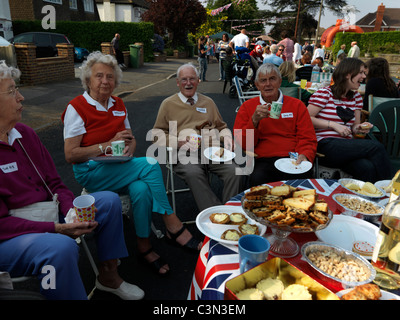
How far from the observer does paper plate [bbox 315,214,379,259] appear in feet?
4.80

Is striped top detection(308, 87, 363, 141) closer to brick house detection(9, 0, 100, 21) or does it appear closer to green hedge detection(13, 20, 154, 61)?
green hedge detection(13, 20, 154, 61)

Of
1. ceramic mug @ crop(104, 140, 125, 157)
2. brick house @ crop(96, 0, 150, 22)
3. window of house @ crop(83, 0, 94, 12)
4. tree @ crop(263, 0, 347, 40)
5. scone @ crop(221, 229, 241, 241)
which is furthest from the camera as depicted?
tree @ crop(263, 0, 347, 40)

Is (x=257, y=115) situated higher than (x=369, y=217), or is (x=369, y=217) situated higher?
(x=257, y=115)

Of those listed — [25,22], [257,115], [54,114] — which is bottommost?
[54,114]

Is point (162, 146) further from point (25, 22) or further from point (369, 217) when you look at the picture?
point (25, 22)

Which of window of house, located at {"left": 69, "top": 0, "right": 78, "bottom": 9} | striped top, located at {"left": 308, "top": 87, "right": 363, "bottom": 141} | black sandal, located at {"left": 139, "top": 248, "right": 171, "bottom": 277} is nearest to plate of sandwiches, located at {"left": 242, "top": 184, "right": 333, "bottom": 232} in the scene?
black sandal, located at {"left": 139, "top": 248, "right": 171, "bottom": 277}

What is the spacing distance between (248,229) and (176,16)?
32314 mm

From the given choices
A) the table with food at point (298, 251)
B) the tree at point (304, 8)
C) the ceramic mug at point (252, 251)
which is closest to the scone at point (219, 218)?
the table with food at point (298, 251)

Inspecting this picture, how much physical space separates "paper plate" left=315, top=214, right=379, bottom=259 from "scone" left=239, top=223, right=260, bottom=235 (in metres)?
0.31

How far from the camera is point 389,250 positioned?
1146 mm

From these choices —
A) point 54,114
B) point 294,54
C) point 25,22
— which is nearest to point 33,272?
point 54,114

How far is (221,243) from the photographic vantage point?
142cm

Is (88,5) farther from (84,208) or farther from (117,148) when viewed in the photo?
(84,208)
